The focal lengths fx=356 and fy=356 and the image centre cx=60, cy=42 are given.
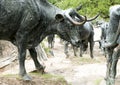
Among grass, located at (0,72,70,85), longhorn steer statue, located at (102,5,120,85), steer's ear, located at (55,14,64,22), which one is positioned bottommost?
grass, located at (0,72,70,85)

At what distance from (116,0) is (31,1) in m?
13.3

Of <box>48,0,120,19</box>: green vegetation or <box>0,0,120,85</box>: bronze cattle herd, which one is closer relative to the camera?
<box>0,0,120,85</box>: bronze cattle herd

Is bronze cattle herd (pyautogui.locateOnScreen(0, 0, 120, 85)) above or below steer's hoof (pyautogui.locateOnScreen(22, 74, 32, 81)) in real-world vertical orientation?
above

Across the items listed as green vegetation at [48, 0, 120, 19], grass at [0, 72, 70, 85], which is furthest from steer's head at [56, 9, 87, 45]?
green vegetation at [48, 0, 120, 19]

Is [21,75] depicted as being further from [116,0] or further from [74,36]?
[116,0]

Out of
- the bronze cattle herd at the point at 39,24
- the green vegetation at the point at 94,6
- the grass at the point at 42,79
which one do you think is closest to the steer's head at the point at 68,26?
the bronze cattle herd at the point at 39,24

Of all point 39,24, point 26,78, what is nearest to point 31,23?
point 39,24

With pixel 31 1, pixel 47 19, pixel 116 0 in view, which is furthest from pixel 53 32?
pixel 116 0

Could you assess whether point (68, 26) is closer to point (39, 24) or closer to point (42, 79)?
point (39, 24)

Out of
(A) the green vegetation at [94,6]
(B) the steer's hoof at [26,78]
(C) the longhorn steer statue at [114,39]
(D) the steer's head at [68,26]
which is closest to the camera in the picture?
(C) the longhorn steer statue at [114,39]

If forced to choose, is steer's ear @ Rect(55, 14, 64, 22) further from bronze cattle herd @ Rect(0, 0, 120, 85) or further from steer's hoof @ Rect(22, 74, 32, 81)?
steer's hoof @ Rect(22, 74, 32, 81)

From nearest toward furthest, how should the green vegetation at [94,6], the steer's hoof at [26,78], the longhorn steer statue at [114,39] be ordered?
the longhorn steer statue at [114,39]
the steer's hoof at [26,78]
the green vegetation at [94,6]

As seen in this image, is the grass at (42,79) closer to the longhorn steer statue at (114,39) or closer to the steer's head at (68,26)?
the steer's head at (68,26)

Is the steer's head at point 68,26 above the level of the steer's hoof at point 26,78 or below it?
above
